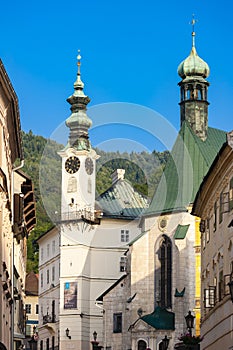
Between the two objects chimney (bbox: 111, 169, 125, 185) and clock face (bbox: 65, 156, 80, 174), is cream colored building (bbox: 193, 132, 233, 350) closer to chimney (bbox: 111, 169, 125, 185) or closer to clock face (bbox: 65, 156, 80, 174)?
chimney (bbox: 111, 169, 125, 185)

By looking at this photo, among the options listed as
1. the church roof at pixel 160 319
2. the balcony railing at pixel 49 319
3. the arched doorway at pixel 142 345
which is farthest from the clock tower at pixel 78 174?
the arched doorway at pixel 142 345

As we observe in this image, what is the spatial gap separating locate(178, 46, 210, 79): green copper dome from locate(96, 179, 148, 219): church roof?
13334 mm

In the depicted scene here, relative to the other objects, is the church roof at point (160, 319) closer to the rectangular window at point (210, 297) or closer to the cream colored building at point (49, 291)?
the cream colored building at point (49, 291)

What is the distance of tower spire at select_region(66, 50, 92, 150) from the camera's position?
361ft

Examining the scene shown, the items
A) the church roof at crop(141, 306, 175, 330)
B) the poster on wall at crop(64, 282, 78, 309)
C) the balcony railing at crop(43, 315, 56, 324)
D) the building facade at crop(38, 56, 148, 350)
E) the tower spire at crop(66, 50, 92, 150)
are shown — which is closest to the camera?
the church roof at crop(141, 306, 175, 330)

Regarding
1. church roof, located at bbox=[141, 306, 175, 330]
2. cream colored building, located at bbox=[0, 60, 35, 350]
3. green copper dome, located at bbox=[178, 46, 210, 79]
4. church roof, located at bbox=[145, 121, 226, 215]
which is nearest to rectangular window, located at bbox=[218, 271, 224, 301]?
cream colored building, located at bbox=[0, 60, 35, 350]

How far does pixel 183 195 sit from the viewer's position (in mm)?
86438

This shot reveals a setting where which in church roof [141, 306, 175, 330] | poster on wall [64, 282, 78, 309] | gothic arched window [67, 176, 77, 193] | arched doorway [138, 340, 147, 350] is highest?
gothic arched window [67, 176, 77, 193]

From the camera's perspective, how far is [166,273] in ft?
281

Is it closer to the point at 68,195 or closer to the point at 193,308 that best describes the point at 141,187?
the point at 68,195

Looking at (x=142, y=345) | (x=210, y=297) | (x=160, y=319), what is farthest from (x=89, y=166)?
(x=210, y=297)

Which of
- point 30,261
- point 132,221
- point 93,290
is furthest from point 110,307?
point 30,261

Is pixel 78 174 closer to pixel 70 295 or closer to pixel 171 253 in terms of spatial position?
pixel 70 295

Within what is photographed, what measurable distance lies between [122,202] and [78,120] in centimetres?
1099
